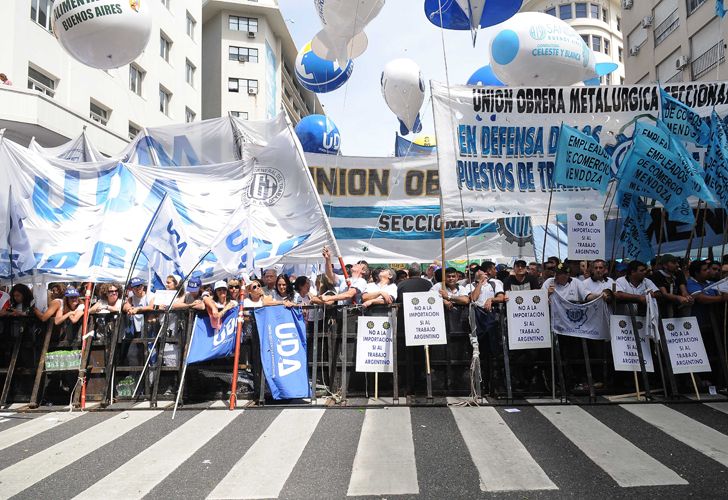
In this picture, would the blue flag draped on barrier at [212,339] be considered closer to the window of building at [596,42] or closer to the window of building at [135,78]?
the window of building at [135,78]

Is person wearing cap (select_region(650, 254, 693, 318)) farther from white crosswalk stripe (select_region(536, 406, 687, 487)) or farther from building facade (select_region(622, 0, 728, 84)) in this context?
building facade (select_region(622, 0, 728, 84))

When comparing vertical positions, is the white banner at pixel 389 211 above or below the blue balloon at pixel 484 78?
below

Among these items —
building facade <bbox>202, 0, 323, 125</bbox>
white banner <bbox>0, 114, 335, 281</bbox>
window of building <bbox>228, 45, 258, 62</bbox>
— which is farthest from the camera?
window of building <bbox>228, 45, 258, 62</bbox>

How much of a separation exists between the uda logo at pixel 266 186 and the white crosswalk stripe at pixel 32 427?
3.80 metres

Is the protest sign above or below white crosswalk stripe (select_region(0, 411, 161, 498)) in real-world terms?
above

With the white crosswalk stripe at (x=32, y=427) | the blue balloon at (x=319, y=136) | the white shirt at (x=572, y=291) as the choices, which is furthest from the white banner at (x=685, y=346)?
the blue balloon at (x=319, y=136)

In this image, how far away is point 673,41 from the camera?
90.2ft

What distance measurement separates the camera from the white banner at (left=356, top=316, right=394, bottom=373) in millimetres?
7918

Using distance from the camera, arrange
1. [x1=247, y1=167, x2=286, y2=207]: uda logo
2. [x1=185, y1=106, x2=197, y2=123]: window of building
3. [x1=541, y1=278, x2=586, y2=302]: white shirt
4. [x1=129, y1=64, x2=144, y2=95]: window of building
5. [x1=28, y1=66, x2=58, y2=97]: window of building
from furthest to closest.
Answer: [x1=185, y1=106, x2=197, y2=123]: window of building, [x1=129, y1=64, x2=144, y2=95]: window of building, [x1=28, y1=66, x2=58, y2=97]: window of building, [x1=247, y1=167, x2=286, y2=207]: uda logo, [x1=541, y1=278, x2=586, y2=302]: white shirt

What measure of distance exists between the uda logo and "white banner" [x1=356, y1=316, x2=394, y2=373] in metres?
2.40

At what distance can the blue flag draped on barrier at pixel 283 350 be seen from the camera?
308 inches

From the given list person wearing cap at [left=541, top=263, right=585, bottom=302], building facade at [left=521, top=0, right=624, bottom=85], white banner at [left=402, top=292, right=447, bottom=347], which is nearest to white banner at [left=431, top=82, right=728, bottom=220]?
person wearing cap at [left=541, top=263, right=585, bottom=302]

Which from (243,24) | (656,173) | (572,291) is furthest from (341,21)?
(243,24)

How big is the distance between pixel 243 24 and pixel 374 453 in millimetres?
50737
